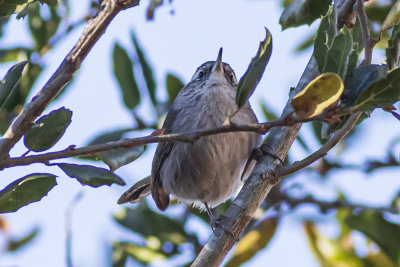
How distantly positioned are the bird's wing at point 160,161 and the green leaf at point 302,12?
141 centimetres

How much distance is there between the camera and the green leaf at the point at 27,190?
6.32ft

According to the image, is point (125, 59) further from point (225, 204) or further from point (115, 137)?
point (225, 204)

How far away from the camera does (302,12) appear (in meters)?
2.82

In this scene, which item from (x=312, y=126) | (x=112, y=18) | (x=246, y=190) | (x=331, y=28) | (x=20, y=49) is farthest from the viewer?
(x=312, y=126)

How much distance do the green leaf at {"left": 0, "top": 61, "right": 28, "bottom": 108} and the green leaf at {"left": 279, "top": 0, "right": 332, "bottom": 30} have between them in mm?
1260

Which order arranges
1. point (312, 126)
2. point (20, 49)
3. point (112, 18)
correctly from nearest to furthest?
point (112, 18), point (20, 49), point (312, 126)

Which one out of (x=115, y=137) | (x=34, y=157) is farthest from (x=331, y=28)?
(x=115, y=137)

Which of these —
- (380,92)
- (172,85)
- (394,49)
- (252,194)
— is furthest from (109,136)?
(380,92)

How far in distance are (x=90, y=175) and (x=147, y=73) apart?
196 centimetres

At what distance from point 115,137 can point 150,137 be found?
163cm

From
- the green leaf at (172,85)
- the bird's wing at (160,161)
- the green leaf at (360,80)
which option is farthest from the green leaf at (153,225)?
the green leaf at (360,80)

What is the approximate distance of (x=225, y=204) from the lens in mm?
4207

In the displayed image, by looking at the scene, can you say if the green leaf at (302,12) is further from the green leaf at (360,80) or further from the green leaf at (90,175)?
the green leaf at (90,175)

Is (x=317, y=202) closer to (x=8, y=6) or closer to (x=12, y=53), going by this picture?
(x=12, y=53)
